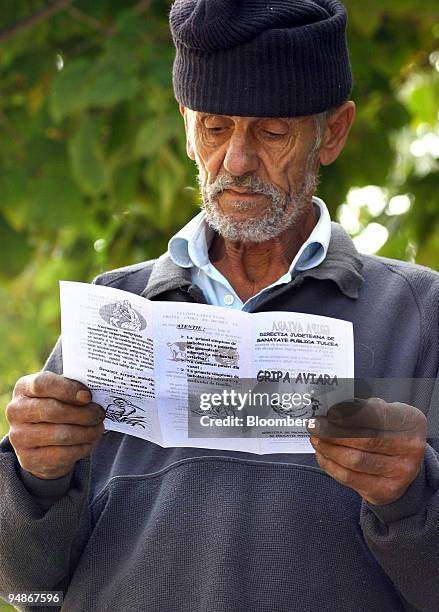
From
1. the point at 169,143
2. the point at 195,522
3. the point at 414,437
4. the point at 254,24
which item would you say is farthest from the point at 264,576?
the point at 169,143

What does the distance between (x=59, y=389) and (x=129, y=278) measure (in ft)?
1.61

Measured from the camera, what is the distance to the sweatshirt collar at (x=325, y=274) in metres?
2.27

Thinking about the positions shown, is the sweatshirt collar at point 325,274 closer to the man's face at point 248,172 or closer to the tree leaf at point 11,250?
the man's face at point 248,172

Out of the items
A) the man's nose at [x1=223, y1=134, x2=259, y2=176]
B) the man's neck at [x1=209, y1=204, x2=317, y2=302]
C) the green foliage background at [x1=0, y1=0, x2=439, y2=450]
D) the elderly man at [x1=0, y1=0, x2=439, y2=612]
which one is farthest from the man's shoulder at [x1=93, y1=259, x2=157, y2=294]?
the green foliage background at [x1=0, y1=0, x2=439, y2=450]

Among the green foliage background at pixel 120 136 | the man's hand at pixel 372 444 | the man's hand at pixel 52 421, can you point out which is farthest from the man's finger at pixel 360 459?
the green foliage background at pixel 120 136

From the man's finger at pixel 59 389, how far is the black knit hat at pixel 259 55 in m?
0.60

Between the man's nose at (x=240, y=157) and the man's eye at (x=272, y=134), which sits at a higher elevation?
the man's eye at (x=272, y=134)

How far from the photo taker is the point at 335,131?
2.51 metres

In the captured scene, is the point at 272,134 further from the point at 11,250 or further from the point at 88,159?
the point at 11,250

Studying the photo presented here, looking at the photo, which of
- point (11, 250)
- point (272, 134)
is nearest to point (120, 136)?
point (11, 250)

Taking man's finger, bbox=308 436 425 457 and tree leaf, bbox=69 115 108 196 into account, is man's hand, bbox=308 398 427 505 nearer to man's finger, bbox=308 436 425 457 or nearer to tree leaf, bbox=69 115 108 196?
man's finger, bbox=308 436 425 457

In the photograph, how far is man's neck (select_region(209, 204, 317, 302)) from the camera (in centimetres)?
240

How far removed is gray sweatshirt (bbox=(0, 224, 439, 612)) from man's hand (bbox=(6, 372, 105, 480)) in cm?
9

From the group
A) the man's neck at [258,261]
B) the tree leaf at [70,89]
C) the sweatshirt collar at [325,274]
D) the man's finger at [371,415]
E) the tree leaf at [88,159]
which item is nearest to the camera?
the man's finger at [371,415]
